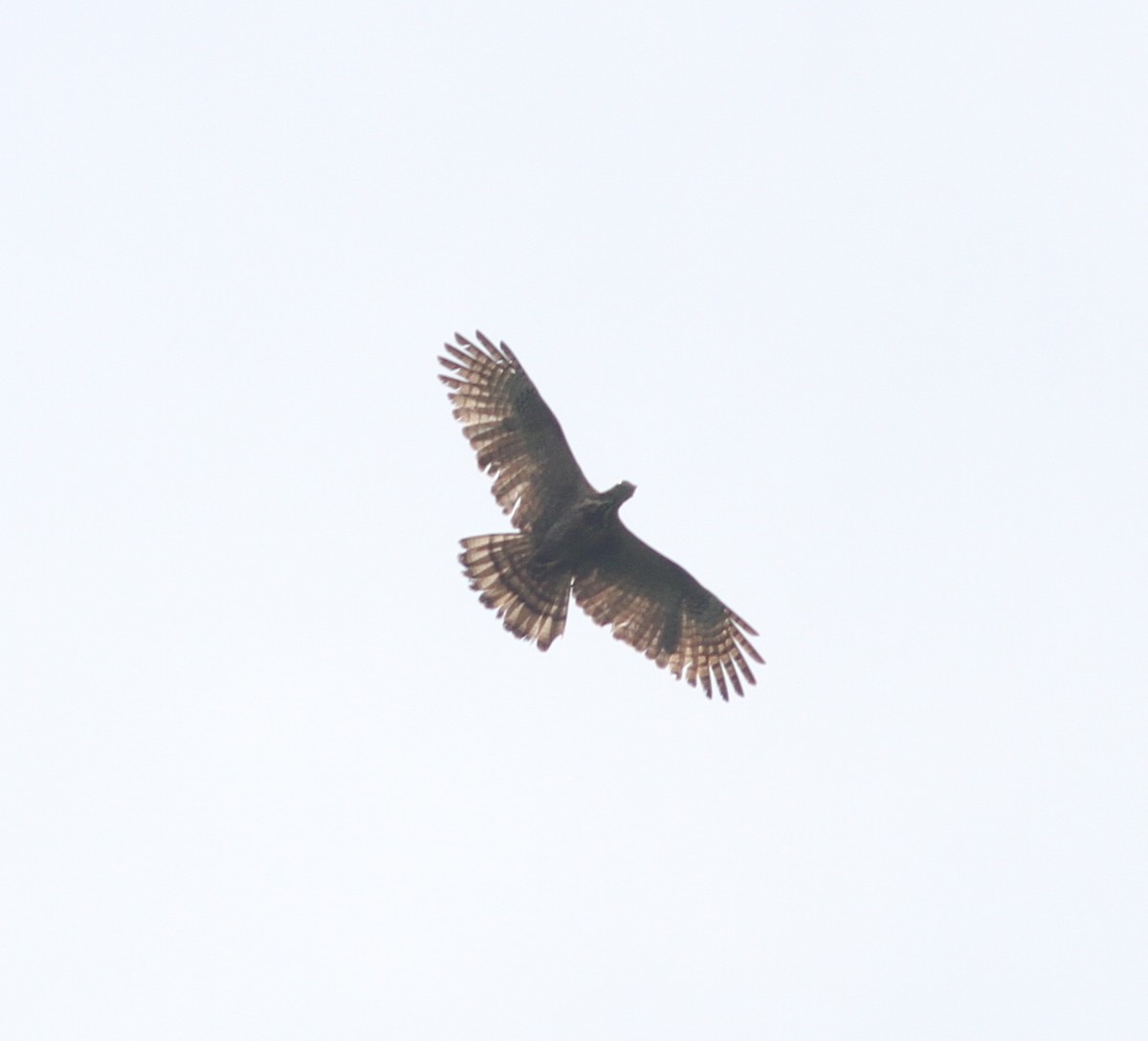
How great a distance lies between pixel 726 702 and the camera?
2477 cm

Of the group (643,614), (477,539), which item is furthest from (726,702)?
(477,539)

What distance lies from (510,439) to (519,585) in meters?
1.61

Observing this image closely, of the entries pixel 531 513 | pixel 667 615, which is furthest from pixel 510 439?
pixel 667 615

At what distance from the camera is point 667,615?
24609mm

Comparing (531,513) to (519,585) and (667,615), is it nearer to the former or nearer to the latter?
(519,585)

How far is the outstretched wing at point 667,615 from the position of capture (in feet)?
79.1

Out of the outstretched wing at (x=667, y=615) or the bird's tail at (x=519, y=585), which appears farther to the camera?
the outstretched wing at (x=667, y=615)

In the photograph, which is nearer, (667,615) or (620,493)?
(620,493)

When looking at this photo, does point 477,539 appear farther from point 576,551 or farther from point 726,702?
point 726,702

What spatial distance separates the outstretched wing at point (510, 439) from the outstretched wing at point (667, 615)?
0.99 meters

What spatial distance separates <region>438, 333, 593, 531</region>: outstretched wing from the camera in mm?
23406

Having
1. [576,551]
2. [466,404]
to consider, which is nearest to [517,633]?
[576,551]

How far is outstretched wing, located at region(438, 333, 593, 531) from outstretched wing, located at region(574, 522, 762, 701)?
99 cm

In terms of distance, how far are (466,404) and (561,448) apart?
3.78 feet
